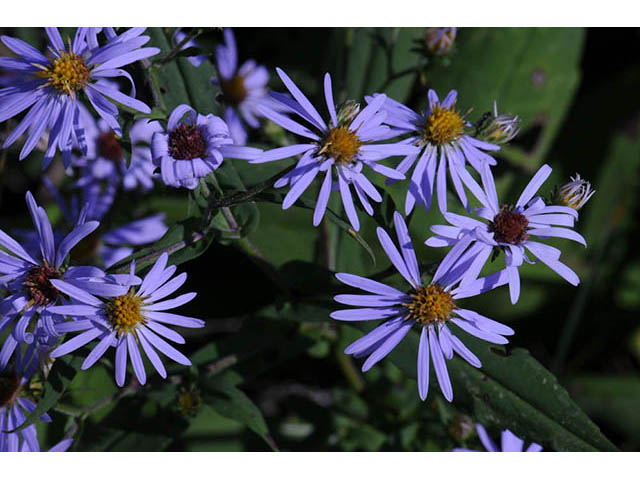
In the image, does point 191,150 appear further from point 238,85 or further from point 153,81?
point 238,85

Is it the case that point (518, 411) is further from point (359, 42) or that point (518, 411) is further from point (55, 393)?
point (359, 42)

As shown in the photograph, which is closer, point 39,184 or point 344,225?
point 344,225

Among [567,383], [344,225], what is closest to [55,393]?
[344,225]

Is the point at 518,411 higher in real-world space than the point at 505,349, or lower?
lower

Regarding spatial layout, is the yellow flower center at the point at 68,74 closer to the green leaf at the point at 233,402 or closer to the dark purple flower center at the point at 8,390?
the dark purple flower center at the point at 8,390

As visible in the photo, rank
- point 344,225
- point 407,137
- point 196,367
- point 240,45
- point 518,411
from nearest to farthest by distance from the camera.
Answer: point 344,225
point 518,411
point 407,137
point 196,367
point 240,45

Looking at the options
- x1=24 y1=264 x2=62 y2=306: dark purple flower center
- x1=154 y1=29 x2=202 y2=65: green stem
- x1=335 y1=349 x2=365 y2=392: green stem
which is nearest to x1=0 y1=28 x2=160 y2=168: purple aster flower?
x1=154 y1=29 x2=202 y2=65: green stem

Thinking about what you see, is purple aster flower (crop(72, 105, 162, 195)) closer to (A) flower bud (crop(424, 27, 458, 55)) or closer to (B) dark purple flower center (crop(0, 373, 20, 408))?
(B) dark purple flower center (crop(0, 373, 20, 408))
